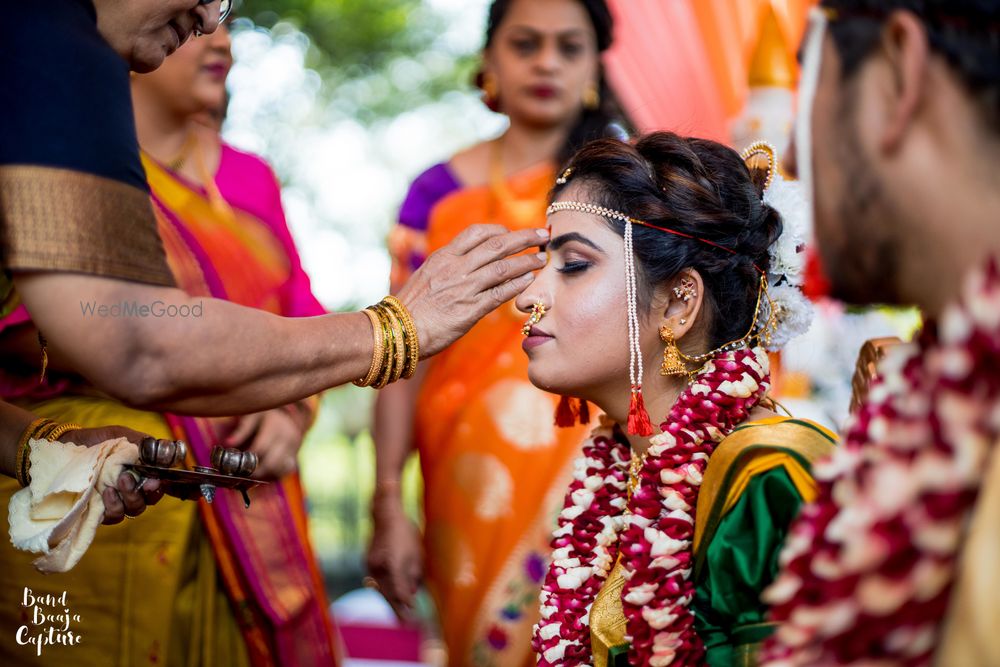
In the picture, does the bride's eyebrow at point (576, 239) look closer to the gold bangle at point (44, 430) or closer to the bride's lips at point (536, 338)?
the bride's lips at point (536, 338)

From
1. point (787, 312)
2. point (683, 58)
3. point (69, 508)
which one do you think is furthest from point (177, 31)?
point (683, 58)

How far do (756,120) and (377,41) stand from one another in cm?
851

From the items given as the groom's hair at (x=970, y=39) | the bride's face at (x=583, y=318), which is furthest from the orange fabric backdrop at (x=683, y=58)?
the groom's hair at (x=970, y=39)

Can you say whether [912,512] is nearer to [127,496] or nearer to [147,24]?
[127,496]

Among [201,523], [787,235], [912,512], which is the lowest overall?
[912,512]

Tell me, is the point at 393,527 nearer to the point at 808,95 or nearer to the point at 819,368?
the point at 819,368

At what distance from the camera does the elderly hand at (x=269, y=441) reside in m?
3.34

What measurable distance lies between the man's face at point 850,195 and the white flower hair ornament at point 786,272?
1163 mm

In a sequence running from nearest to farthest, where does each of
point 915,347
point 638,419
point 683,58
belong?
point 915,347, point 638,419, point 683,58

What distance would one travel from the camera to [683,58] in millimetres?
7305

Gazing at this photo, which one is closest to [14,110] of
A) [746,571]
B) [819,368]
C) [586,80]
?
[746,571]

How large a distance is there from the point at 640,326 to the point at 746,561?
2.67 feet

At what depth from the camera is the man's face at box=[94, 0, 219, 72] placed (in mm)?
2451

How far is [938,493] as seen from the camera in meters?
1.50
